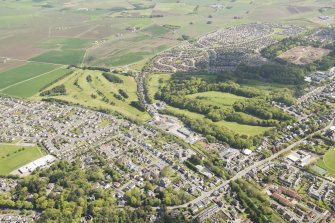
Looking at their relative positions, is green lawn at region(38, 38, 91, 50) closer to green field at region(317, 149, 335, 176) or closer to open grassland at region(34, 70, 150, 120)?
open grassland at region(34, 70, 150, 120)

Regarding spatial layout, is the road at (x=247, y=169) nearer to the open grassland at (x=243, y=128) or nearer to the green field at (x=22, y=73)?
the open grassland at (x=243, y=128)

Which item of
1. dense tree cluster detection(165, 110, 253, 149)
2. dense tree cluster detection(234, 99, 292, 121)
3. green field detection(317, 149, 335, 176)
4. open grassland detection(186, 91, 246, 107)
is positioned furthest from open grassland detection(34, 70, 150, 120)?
green field detection(317, 149, 335, 176)

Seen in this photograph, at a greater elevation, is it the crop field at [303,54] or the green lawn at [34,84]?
the crop field at [303,54]

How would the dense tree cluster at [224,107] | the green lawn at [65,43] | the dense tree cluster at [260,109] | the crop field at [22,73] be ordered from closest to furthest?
the dense tree cluster at [260,109] < the dense tree cluster at [224,107] < the crop field at [22,73] < the green lawn at [65,43]

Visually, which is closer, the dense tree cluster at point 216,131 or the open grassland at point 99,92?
the dense tree cluster at point 216,131

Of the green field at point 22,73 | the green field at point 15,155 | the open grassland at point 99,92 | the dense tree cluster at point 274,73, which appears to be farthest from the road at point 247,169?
the green field at point 22,73

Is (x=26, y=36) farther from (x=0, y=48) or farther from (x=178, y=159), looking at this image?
(x=178, y=159)

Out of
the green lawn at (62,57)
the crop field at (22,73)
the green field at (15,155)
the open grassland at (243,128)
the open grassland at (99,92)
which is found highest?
the green lawn at (62,57)

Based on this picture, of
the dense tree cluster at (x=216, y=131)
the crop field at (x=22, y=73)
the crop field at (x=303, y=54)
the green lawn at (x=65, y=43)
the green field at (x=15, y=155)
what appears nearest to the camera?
the green field at (x=15, y=155)
